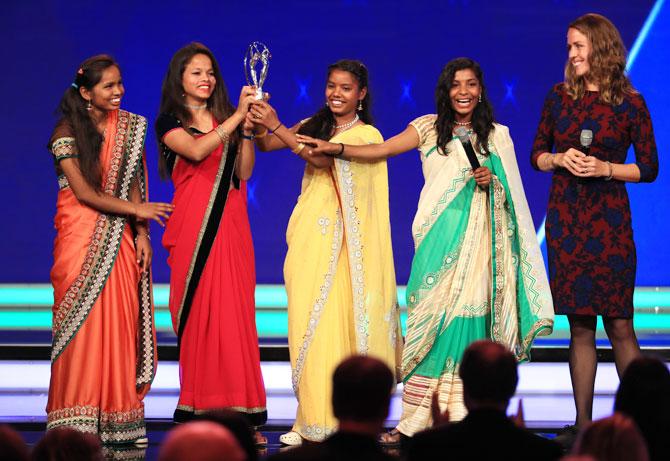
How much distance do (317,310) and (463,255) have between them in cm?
64

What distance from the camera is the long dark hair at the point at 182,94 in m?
5.32

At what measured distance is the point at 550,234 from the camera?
5297 millimetres

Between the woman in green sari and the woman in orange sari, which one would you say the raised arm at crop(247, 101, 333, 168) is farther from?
the woman in orange sari

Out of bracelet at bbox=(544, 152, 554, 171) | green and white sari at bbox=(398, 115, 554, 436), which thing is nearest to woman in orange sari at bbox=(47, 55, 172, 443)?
green and white sari at bbox=(398, 115, 554, 436)

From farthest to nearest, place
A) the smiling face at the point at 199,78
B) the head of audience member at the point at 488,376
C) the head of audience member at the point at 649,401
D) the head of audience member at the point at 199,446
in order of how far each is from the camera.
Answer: the smiling face at the point at 199,78
the head of audience member at the point at 649,401
the head of audience member at the point at 488,376
the head of audience member at the point at 199,446

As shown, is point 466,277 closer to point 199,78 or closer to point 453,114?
point 453,114

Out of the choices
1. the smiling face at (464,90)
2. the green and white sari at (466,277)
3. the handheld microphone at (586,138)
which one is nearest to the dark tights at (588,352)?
the green and white sari at (466,277)

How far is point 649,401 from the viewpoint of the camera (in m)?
3.35

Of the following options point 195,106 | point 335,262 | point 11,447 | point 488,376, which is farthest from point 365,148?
point 11,447

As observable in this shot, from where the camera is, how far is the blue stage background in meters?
7.85

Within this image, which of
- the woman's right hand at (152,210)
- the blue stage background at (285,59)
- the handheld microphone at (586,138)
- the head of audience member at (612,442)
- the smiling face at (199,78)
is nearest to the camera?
the head of audience member at (612,442)

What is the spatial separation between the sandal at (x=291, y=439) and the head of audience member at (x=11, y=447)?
2.48 metres

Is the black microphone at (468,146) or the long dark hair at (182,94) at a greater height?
the long dark hair at (182,94)

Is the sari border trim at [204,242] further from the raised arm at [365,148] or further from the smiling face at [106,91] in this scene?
the smiling face at [106,91]
